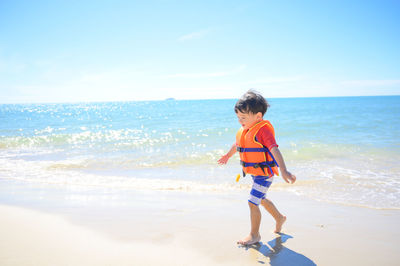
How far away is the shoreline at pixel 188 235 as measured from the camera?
7.79 feet

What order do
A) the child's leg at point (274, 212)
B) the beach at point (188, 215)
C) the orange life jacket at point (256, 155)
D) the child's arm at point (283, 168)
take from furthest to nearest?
the child's leg at point (274, 212)
the orange life jacket at point (256, 155)
the beach at point (188, 215)
the child's arm at point (283, 168)

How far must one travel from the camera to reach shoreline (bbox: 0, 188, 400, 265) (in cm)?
237

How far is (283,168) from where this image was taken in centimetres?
231

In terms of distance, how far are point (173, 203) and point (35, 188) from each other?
2853mm

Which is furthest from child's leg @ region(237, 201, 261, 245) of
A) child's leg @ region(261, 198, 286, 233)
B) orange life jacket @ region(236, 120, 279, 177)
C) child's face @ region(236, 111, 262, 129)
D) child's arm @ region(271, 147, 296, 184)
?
child's face @ region(236, 111, 262, 129)

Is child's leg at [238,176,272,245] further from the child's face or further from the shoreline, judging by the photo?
the child's face

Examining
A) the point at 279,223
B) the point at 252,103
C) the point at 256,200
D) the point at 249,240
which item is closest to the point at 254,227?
the point at 249,240

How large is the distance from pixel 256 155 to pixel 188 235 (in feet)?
3.96

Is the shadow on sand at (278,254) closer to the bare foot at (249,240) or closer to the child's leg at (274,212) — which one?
the bare foot at (249,240)

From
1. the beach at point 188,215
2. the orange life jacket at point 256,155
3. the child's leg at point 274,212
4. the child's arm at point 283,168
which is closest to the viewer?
the child's arm at point 283,168

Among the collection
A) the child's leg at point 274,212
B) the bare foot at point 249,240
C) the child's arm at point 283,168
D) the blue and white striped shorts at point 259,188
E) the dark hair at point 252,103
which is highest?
the dark hair at point 252,103

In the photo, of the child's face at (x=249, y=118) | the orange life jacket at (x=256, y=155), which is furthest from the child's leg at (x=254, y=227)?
the child's face at (x=249, y=118)

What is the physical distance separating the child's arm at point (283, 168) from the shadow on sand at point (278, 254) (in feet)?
2.51

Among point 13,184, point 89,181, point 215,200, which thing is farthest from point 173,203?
point 13,184
